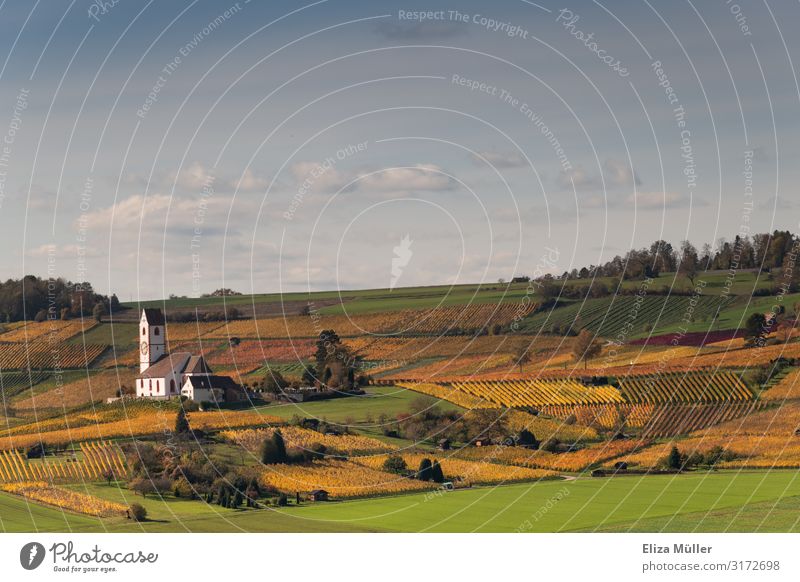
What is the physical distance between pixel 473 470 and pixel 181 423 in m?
18.2

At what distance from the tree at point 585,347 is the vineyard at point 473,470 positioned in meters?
27.1

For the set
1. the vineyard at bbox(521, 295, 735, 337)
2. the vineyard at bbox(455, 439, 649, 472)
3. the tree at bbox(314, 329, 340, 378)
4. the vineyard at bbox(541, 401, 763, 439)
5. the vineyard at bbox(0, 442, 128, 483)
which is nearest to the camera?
the vineyard at bbox(0, 442, 128, 483)

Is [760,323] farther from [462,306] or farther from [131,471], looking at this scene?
[131,471]

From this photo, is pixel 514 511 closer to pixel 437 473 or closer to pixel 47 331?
pixel 437 473

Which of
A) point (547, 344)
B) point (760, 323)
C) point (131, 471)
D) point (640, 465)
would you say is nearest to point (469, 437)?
point (640, 465)

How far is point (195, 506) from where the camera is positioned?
178ft

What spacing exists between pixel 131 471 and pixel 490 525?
19.7 metres

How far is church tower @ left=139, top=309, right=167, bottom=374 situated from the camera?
293 feet

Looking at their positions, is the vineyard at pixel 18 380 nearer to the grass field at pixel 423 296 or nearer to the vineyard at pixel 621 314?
the grass field at pixel 423 296

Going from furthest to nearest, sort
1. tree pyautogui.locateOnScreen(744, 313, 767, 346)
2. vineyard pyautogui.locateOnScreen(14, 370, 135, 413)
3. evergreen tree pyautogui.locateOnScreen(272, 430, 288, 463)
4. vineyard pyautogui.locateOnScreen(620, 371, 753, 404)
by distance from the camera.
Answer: tree pyautogui.locateOnScreen(744, 313, 767, 346), vineyard pyautogui.locateOnScreen(14, 370, 135, 413), vineyard pyautogui.locateOnScreen(620, 371, 753, 404), evergreen tree pyautogui.locateOnScreen(272, 430, 288, 463)

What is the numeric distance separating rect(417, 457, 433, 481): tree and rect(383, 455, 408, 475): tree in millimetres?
981

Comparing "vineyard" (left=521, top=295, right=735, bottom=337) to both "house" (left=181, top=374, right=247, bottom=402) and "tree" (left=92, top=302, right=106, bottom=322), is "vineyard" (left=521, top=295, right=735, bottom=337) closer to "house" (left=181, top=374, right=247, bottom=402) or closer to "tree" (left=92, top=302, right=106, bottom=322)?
"house" (left=181, top=374, right=247, bottom=402)

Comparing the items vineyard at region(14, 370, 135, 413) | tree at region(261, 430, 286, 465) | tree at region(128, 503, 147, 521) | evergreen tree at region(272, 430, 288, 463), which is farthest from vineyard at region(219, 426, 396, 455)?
vineyard at region(14, 370, 135, 413)

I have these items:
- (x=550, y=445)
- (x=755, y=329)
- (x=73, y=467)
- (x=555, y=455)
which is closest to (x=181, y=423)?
Answer: (x=73, y=467)
